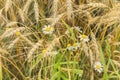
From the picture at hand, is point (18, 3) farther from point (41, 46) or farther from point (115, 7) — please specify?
point (115, 7)

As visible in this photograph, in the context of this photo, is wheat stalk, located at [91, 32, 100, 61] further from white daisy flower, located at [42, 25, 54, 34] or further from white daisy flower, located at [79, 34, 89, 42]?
white daisy flower, located at [42, 25, 54, 34]

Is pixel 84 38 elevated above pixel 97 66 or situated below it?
above

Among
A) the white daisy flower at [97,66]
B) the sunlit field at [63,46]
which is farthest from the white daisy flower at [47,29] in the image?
the white daisy flower at [97,66]

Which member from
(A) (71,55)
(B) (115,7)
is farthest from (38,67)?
(B) (115,7)

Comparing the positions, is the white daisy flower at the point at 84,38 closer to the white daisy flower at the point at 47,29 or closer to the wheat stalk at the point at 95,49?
the wheat stalk at the point at 95,49

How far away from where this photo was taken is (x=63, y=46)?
1682 mm

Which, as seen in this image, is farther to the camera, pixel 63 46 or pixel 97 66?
pixel 63 46

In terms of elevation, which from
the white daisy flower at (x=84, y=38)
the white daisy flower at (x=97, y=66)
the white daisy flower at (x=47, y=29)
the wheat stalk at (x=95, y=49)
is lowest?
the white daisy flower at (x=97, y=66)

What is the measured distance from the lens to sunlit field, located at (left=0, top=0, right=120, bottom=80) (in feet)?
5.02

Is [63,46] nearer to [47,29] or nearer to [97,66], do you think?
[47,29]

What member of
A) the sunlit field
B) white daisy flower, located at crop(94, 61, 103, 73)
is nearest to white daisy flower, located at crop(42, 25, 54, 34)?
the sunlit field

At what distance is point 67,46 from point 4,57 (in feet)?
1.12

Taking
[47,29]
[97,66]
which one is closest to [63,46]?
[47,29]

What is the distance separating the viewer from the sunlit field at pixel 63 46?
5.02 feet
